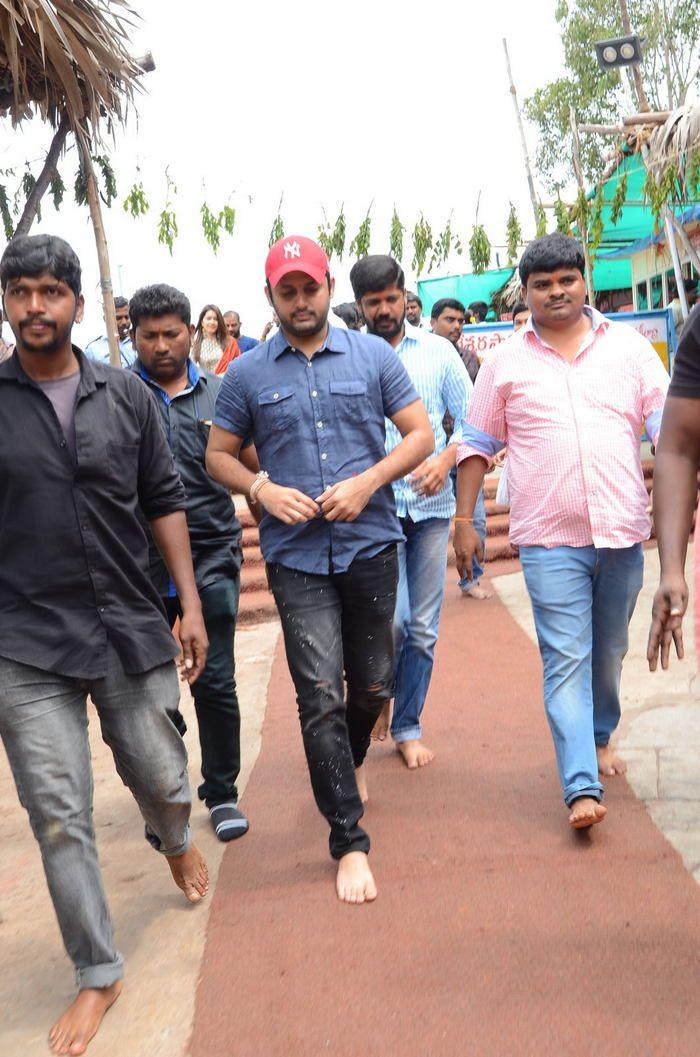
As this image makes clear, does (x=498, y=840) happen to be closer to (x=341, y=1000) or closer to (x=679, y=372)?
(x=341, y=1000)

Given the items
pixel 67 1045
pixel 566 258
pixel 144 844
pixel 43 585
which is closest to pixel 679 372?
pixel 566 258

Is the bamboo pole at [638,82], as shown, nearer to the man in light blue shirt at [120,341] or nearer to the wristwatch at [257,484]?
the man in light blue shirt at [120,341]

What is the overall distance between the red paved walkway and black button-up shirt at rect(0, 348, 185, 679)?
1075 millimetres

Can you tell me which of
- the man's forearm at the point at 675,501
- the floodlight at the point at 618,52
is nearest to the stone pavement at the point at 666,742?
the man's forearm at the point at 675,501

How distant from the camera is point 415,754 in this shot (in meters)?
5.58

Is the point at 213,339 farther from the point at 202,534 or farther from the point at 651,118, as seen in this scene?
the point at 202,534

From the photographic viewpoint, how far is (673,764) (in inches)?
203

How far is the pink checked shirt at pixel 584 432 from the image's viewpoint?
15.0 feet

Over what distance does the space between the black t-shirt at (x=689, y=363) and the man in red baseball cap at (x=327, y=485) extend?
1325 millimetres

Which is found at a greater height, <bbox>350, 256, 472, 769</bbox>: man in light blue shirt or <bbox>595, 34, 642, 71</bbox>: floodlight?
<bbox>595, 34, 642, 71</bbox>: floodlight

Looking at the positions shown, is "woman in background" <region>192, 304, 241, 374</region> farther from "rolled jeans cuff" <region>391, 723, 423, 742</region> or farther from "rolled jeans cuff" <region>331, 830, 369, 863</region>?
"rolled jeans cuff" <region>331, 830, 369, 863</region>

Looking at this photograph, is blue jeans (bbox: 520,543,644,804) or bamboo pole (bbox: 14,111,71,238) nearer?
blue jeans (bbox: 520,543,644,804)

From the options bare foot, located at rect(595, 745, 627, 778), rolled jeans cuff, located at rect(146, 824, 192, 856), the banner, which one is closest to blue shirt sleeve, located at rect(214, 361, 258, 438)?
rolled jeans cuff, located at rect(146, 824, 192, 856)

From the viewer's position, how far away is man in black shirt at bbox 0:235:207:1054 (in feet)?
11.1
